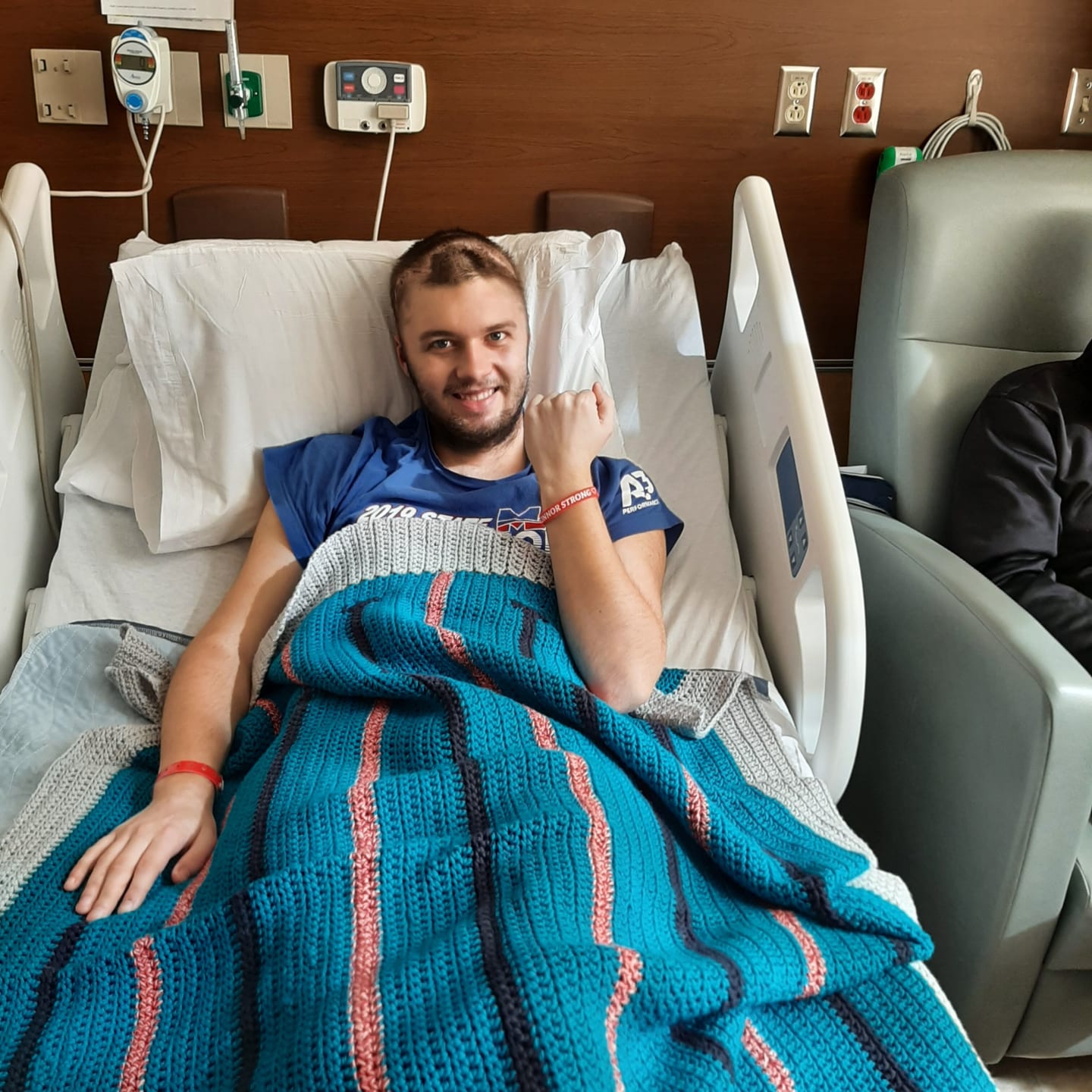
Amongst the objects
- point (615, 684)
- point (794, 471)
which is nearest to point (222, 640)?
point (615, 684)

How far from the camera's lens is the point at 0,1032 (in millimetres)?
833

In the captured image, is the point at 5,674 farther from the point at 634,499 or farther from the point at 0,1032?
the point at 634,499

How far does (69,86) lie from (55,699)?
1.11 metres

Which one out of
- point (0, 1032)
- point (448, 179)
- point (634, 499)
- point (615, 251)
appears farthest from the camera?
point (448, 179)

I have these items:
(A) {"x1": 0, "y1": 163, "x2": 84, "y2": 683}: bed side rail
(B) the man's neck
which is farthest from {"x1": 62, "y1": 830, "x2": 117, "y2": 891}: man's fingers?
(B) the man's neck

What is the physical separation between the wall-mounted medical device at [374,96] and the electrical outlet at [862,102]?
0.79m

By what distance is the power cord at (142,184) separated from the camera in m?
1.77

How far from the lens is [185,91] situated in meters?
1.79

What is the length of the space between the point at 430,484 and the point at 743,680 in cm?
52

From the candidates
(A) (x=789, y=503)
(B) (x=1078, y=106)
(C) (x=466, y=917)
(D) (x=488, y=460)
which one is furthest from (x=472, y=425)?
(B) (x=1078, y=106)

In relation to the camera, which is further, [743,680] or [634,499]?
[634,499]

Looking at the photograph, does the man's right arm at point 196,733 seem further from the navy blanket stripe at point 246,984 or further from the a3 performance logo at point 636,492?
the a3 performance logo at point 636,492

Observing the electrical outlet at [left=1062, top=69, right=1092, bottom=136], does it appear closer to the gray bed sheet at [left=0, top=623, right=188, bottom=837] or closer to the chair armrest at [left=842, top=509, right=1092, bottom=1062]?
the chair armrest at [left=842, top=509, right=1092, bottom=1062]

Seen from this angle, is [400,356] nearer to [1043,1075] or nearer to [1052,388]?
[1052,388]
